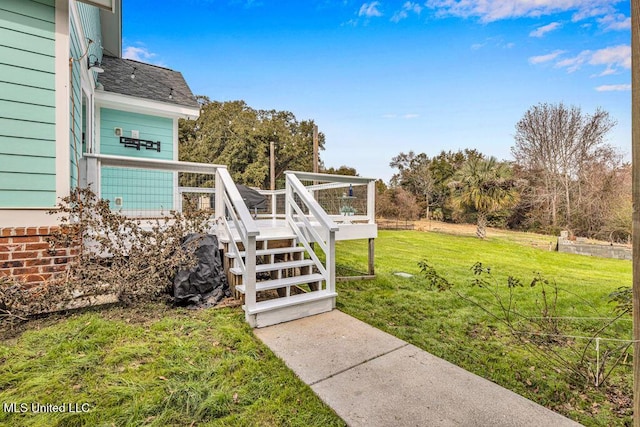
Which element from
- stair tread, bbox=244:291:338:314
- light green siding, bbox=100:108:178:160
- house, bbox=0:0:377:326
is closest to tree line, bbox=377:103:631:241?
house, bbox=0:0:377:326

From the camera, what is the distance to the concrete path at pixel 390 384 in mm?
1997

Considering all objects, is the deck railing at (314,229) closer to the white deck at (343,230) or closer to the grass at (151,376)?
the white deck at (343,230)

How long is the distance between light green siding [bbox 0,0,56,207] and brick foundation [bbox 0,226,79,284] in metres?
0.31

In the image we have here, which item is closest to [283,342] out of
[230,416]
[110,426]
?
[230,416]

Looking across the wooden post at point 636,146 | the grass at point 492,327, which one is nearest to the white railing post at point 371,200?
the grass at point 492,327

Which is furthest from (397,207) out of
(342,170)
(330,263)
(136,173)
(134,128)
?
(330,263)

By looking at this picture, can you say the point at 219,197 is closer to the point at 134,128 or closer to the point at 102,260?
the point at 102,260

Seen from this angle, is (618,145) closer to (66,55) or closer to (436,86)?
(436,86)

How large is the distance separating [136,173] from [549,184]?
80.0ft

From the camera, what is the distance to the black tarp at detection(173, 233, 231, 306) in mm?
3906

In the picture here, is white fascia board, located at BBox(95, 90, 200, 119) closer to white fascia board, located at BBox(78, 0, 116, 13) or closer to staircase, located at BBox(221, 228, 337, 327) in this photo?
white fascia board, located at BBox(78, 0, 116, 13)

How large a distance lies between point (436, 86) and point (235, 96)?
19301mm

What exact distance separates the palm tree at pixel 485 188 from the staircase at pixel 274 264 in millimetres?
13554

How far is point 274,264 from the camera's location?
4.27 m
